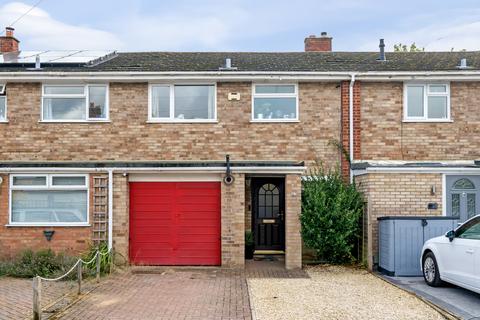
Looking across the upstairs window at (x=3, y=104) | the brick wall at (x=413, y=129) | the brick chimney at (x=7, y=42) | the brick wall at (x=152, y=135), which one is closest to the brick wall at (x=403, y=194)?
the brick wall at (x=413, y=129)

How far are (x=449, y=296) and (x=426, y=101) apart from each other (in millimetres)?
6809

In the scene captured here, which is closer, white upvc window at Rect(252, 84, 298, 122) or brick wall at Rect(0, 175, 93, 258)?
brick wall at Rect(0, 175, 93, 258)

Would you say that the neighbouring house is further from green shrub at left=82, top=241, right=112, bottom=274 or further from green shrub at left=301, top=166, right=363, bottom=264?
green shrub at left=82, top=241, right=112, bottom=274

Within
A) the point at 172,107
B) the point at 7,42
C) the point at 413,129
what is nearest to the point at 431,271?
the point at 413,129

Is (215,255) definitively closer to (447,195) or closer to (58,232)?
(58,232)

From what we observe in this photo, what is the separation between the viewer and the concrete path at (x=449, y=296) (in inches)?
331

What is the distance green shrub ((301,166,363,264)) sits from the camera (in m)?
12.8

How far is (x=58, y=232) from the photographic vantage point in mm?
12992

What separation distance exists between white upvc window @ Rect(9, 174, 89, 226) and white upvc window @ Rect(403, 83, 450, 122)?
28.2ft

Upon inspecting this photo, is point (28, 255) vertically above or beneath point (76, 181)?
beneath

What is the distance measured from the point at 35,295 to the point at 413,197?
879cm

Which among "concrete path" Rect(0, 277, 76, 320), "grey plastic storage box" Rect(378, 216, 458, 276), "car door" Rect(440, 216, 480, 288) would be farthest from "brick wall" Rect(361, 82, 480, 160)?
"concrete path" Rect(0, 277, 76, 320)

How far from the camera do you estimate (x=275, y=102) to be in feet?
49.5

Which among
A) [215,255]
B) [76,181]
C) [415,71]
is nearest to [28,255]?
[76,181]
